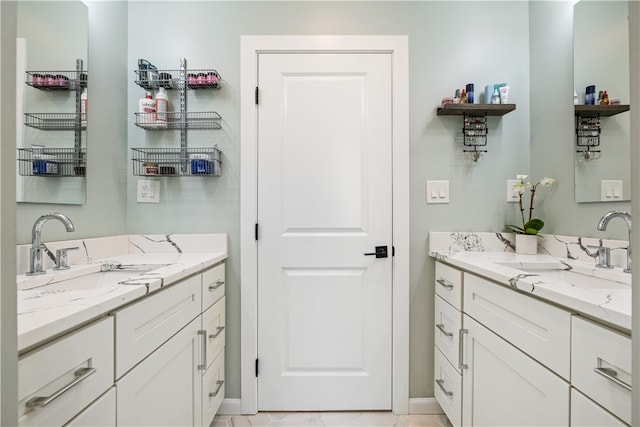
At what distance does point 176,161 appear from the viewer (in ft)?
5.39

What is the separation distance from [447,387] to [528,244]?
2.85 ft

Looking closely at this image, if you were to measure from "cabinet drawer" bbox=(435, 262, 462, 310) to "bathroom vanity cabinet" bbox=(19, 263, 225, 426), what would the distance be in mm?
1209

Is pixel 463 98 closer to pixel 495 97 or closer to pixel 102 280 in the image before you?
pixel 495 97

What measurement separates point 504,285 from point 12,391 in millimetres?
1264

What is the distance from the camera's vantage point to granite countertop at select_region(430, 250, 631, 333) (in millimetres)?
696

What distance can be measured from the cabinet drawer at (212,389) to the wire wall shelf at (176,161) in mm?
1019

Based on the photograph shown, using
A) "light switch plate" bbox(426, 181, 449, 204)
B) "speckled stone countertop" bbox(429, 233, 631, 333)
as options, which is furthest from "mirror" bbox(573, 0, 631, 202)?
"light switch plate" bbox(426, 181, 449, 204)

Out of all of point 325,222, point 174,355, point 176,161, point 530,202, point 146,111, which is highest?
point 146,111

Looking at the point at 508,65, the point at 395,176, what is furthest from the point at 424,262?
the point at 508,65

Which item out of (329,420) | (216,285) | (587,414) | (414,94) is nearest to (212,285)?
(216,285)

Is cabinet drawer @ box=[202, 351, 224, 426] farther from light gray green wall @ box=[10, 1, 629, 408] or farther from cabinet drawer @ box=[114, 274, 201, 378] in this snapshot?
cabinet drawer @ box=[114, 274, 201, 378]

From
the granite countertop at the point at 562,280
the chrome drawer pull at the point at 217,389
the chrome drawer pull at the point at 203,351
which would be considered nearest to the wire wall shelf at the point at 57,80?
the chrome drawer pull at the point at 203,351

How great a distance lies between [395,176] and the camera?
66.1 inches

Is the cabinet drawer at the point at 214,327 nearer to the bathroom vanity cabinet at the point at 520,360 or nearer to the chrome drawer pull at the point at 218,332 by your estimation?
the chrome drawer pull at the point at 218,332
